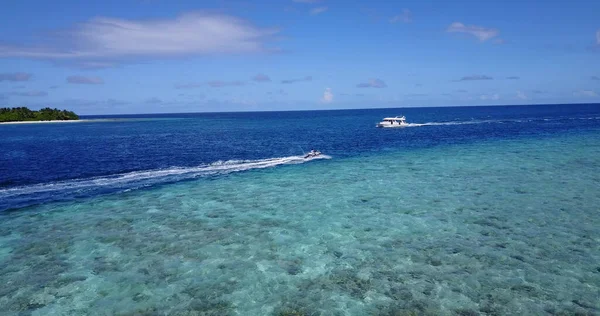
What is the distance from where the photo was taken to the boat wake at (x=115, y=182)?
34969mm

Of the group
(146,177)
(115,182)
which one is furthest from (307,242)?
(146,177)

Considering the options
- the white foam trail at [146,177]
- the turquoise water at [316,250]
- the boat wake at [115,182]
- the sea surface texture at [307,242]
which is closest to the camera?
the turquoise water at [316,250]

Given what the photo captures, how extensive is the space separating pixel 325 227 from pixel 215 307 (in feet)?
36.3

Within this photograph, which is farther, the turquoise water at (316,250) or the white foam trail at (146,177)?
the white foam trail at (146,177)

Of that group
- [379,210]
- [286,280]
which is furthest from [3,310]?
[379,210]

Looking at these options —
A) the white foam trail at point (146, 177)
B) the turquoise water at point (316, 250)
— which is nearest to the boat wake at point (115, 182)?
the white foam trail at point (146, 177)

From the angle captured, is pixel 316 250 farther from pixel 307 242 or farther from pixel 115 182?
pixel 115 182

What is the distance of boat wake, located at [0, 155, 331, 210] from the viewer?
115ft

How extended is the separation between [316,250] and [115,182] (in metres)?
29.1

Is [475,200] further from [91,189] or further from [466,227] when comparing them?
[91,189]

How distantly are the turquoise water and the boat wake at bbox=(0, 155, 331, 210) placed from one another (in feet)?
11.7

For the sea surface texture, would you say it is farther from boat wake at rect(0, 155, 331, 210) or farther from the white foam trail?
the white foam trail

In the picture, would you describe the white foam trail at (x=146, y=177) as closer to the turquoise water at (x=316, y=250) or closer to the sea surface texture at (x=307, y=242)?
the sea surface texture at (x=307, y=242)

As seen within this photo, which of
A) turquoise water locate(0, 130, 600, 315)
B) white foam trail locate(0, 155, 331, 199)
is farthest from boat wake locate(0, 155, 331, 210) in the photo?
turquoise water locate(0, 130, 600, 315)
